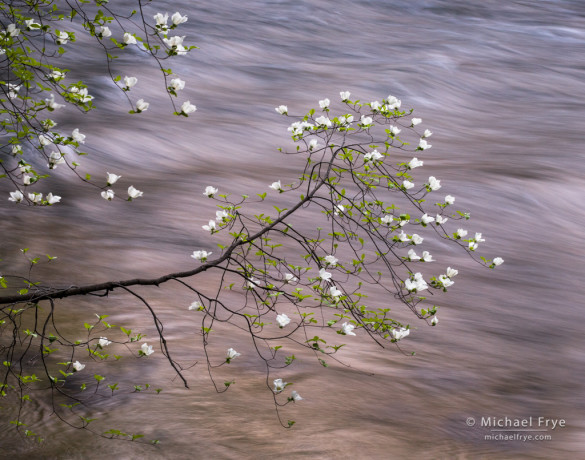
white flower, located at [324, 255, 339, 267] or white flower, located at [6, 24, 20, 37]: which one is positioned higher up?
white flower, located at [6, 24, 20, 37]

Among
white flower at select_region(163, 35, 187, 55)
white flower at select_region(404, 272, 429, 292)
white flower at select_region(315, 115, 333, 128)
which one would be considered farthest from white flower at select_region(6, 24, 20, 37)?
white flower at select_region(404, 272, 429, 292)

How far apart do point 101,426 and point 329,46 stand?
6.87 metres

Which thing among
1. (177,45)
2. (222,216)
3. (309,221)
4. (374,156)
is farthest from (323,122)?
(309,221)

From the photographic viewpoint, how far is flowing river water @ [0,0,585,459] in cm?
316

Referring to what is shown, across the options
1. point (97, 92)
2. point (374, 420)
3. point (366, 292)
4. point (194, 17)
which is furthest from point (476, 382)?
point (194, 17)

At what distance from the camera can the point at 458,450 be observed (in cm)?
311

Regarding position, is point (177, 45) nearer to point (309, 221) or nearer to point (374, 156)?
point (374, 156)

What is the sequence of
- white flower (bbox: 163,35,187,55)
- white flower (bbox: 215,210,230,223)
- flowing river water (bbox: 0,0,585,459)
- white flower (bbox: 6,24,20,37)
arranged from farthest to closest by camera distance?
flowing river water (bbox: 0,0,585,459)
white flower (bbox: 215,210,230,223)
white flower (bbox: 6,24,20,37)
white flower (bbox: 163,35,187,55)

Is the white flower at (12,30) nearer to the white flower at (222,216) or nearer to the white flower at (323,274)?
the white flower at (222,216)

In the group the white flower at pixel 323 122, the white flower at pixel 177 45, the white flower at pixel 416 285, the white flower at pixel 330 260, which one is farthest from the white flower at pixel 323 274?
the white flower at pixel 177 45

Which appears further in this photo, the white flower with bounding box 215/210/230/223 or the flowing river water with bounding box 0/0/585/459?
the flowing river water with bounding box 0/0/585/459

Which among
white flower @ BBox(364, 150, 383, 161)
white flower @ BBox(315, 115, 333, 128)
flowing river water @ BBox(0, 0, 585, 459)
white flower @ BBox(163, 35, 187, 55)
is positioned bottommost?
flowing river water @ BBox(0, 0, 585, 459)

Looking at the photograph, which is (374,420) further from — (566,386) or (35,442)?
(35,442)

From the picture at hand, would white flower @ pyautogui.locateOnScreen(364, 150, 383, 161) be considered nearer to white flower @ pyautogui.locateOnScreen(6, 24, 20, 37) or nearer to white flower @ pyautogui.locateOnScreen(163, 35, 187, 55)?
white flower @ pyautogui.locateOnScreen(163, 35, 187, 55)
